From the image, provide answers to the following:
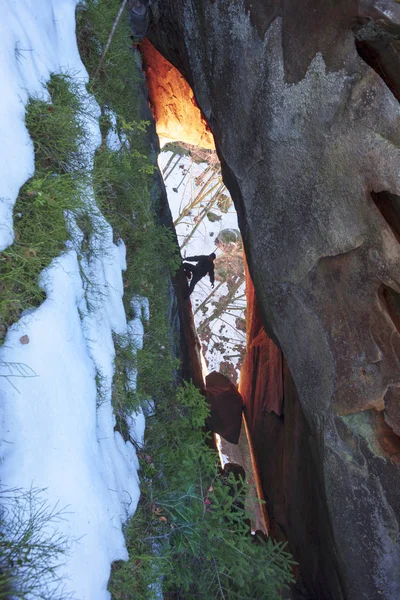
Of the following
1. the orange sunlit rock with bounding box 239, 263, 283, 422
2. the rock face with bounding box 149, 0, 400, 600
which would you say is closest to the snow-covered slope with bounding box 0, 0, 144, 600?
the rock face with bounding box 149, 0, 400, 600

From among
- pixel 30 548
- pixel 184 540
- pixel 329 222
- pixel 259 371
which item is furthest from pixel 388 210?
pixel 259 371

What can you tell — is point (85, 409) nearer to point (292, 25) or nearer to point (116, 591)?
point (116, 591)

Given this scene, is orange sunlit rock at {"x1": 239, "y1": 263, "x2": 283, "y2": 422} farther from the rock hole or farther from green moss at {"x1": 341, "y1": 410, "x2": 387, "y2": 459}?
the rock hole

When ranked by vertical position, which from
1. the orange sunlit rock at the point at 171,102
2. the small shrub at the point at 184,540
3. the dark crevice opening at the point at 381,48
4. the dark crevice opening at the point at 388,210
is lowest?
the small shrub at the point at 184,540

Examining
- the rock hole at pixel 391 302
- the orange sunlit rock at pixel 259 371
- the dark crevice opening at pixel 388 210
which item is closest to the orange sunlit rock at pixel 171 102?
the orange sunlit rock at pixel 259 371

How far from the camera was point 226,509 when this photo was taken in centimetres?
334

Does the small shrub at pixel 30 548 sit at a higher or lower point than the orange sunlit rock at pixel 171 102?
lower

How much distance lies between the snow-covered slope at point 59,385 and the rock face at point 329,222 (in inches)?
61.9

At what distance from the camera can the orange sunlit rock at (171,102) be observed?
6.34 metres

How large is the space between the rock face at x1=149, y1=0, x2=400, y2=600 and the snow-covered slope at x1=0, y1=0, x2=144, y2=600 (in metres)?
1.57

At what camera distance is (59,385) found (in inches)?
92.3

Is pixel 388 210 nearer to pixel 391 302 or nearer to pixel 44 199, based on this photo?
pixel 391 302

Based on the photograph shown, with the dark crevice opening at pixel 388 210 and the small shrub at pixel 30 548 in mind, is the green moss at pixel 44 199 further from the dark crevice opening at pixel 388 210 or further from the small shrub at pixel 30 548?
the dark crevice opening at pixel 388 210

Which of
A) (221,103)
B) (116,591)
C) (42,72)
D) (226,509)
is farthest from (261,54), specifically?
(116,591)
